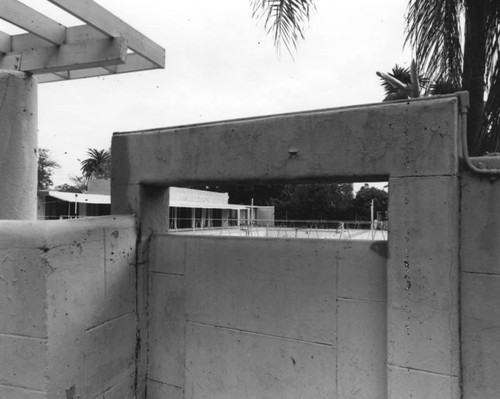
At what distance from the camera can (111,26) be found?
288 centimetres

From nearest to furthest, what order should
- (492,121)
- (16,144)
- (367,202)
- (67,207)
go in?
(16,144) < (492,121) < (67,207) < (367,202)

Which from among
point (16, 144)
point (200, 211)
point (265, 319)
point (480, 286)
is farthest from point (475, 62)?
point (200, 211)

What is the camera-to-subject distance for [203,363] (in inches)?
113

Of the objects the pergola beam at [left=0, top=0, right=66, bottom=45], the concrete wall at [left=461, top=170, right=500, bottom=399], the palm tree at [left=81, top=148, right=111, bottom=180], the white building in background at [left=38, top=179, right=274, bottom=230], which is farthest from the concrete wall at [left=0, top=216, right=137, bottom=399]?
the palm tree at [left=81, top=148, right=111, bottom=180]

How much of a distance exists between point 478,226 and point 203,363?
7.56 feet

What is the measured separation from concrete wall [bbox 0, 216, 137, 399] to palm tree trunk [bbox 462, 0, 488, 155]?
12.9 feet

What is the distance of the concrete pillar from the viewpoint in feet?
10.7

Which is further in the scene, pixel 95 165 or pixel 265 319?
pixel 95 165

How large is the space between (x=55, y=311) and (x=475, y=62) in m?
4.54

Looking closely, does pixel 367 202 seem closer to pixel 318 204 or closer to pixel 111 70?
pixel 318 204

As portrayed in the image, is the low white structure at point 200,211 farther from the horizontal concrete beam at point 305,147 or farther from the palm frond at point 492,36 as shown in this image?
the palm frond at point 492,36

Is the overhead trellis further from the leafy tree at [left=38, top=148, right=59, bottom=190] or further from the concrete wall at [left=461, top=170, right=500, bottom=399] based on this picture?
the leafy tree at [left=38, top=148, right=59, bottom=190]

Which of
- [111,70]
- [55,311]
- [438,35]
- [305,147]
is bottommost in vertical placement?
[55,311]

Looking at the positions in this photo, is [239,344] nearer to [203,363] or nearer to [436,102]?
[203,363]
